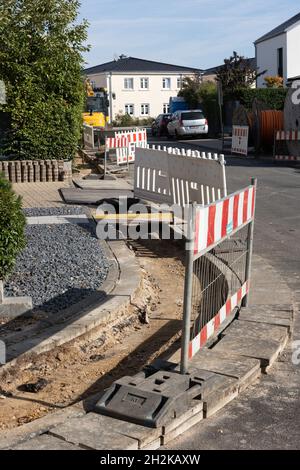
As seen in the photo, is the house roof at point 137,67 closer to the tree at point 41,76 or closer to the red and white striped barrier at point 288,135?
the red and white striped barrier at point 288,135

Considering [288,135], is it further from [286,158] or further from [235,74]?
[235,74]

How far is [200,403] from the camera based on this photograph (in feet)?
15.2

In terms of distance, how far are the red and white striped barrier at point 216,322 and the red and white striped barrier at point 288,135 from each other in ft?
55.9

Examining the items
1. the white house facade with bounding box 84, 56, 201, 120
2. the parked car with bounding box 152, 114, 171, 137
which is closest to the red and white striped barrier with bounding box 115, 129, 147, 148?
the parked car with bounding box 152, 114, 171, 137

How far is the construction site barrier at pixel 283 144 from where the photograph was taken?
75.1ft

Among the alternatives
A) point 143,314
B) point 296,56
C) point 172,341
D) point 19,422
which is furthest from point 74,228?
point 296,56

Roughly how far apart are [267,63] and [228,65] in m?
12.4

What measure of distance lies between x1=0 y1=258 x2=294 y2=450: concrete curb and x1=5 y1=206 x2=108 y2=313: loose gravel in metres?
1.85

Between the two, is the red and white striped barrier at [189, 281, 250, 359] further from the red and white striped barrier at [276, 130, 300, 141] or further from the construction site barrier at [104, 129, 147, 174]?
the red and white striped barrier at [276, 130, 300, 141]

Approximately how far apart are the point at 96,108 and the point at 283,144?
20.0 meters

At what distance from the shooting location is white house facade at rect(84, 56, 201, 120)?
87250mm

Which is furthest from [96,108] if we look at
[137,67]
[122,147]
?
[137,67]

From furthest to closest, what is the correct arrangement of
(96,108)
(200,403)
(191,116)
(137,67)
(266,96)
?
1. (137,67)
2. (96,108)
3. (191,116)
4. (266,96)
5. (200,403)
